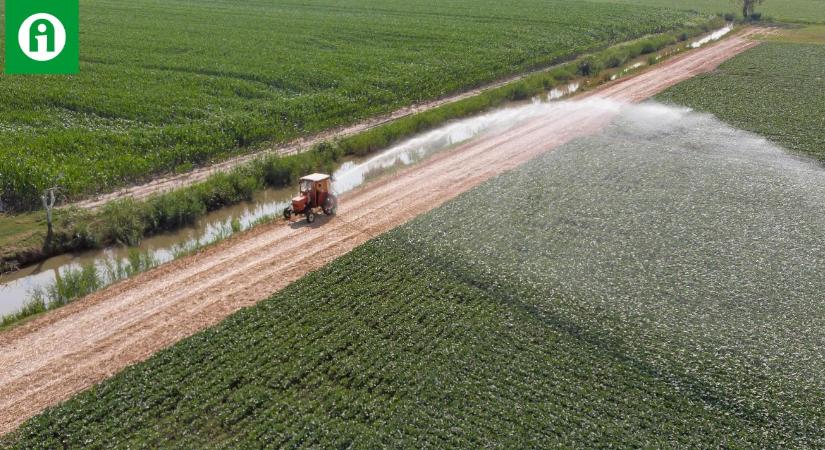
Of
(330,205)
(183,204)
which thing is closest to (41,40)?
(183,204)

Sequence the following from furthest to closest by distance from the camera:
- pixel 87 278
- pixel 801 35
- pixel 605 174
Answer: pixel 801 35 → pixel 605 174 → pixel 87 278

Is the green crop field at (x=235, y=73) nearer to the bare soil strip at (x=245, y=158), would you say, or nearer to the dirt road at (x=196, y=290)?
the bare soil strip at (x=245, y=158)

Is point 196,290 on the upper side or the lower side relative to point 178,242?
lower

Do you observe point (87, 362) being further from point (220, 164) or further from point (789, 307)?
point (789, 307)

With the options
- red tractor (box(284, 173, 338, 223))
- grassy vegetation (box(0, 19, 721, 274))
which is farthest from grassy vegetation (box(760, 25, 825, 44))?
red tractor (box(284, 173, 338, 223))

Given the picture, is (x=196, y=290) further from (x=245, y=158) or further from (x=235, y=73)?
(x=235, y=73)

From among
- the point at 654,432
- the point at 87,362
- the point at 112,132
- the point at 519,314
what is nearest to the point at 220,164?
the point at 112,132
